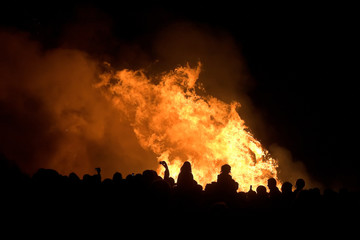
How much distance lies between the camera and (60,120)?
12992 mm

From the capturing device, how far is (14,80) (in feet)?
39.9

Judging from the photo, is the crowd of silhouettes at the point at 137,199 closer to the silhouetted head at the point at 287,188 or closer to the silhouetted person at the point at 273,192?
the silhouetted person at the point at 273,192

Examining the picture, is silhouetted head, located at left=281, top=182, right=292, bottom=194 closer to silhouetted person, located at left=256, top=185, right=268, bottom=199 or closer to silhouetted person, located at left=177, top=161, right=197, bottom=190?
silhouetted person, located at left=256, top=185, right=268, bottom=199

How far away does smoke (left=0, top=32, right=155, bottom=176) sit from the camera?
12.2 metres

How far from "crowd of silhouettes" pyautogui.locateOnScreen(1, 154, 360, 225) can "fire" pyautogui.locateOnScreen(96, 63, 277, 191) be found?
250 inches

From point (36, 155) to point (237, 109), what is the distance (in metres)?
9.38

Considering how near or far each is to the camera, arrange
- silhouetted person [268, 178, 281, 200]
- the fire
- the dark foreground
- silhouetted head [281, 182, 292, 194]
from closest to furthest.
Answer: the dark foreground, silhouetted person [268, 178, 281, 200], silhouetted head [281, 182, 292, 194], the fire

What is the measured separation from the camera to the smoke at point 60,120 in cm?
1219

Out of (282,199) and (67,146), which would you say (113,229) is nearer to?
(282,199)

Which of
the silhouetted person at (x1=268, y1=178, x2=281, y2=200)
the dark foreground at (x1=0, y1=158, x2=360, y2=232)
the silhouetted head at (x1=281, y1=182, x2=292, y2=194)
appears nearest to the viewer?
the dark foreground at (x1=0, y1=158, x2=360, y2=232)

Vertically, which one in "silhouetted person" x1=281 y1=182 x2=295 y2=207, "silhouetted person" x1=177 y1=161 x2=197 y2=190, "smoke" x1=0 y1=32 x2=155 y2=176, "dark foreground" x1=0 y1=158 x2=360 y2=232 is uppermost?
"smoke" x1=0 y1=32 x2=155 y2=176

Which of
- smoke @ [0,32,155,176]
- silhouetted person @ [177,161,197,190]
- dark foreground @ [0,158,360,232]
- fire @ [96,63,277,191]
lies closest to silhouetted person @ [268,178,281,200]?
dark foreground @ [0,158,360,232]

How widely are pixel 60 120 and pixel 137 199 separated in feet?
34.9

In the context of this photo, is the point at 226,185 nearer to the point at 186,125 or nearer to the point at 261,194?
the point at 261,194
